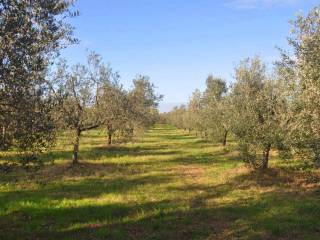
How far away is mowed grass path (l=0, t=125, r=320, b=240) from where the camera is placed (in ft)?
53.5

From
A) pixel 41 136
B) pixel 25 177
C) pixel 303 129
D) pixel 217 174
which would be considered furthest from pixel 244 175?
pixel 41 136

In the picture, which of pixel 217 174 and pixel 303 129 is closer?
pixel 303 129

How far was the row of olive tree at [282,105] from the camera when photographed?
1848 cm

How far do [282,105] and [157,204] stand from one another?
11177 mm

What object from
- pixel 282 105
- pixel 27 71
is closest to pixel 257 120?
pixel 282 105

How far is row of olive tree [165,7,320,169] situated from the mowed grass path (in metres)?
2.70

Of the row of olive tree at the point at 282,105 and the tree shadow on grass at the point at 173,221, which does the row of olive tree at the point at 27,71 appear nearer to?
the tree shadow on grass at the point at 173,221

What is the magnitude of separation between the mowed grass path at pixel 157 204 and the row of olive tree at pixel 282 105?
2.70 metres

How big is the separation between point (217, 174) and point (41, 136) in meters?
19.7

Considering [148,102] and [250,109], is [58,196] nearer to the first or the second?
[250,109]

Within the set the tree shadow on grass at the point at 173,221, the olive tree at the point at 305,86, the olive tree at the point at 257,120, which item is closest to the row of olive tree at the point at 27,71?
the tree shadow on grass at the point at 173,221

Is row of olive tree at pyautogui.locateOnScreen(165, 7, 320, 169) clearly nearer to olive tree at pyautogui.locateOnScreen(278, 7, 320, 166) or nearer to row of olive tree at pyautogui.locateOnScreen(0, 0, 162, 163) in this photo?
olive tree at pyautogui.locateOnScreen(278, 7, 320, 166)

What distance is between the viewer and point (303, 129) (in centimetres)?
1883

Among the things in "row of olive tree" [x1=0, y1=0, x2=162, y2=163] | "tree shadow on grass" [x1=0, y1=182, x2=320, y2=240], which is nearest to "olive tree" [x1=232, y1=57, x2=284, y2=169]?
"tree shadow on grass" [x1=0, y1=182, x2=320, y2=240]
